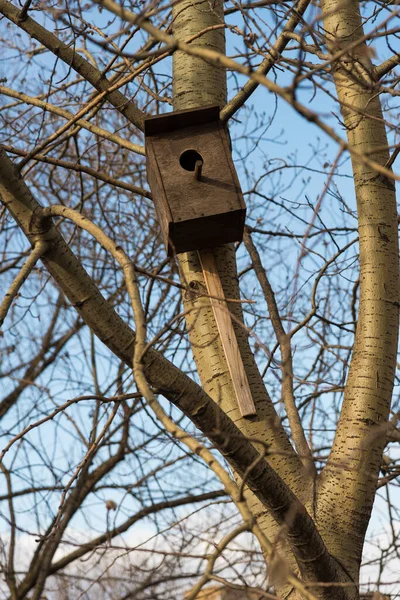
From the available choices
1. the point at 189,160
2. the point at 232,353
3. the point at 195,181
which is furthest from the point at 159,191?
the point at 232,353

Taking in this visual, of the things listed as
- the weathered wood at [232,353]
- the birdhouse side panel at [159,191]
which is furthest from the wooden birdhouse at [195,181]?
the weathered wood at [232,353]

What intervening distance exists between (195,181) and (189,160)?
200mm

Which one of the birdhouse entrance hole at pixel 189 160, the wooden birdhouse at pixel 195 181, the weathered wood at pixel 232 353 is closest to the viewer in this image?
the weathered wood at pixel 232 353

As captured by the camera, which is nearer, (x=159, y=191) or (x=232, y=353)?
(x=232, y=353)

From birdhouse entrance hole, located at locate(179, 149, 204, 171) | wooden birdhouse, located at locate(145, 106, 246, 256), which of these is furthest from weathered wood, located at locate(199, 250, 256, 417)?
birdhouse entrance hole, located at locate(179, 149, 204, 171)

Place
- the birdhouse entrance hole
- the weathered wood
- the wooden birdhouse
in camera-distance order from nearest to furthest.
Answer: 1. the weathered wood
2. the wooden birdhouse
3. the birdhouse entrance hole

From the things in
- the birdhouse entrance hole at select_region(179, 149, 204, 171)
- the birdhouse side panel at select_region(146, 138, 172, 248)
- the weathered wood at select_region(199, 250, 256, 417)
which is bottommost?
the weathered wood at select_region(199, 250, 256, 417)

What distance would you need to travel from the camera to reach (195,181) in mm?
2928

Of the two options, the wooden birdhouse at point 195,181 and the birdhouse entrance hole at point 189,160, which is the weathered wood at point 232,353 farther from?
the birdhouse entrance hole at point 189,160

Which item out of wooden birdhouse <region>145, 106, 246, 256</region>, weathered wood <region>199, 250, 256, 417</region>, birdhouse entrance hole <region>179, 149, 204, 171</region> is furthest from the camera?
birdhouse entrance hole <region>179, 149, 204, 171</region>

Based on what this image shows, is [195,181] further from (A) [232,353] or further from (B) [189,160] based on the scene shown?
(A) [232,353]

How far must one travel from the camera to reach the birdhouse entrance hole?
3037 mm

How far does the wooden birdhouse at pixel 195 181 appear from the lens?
2.85 m

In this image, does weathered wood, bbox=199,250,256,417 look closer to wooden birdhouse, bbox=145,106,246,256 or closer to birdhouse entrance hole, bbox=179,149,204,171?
wooden birdhouse, bbox=145,106,246,256
